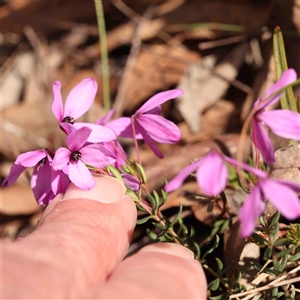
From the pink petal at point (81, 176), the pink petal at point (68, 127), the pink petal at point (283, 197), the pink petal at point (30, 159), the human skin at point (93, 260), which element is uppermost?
the pink petal at point (283, 197)

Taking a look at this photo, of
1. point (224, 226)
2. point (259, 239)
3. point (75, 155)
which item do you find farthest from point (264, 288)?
point (75, 155)

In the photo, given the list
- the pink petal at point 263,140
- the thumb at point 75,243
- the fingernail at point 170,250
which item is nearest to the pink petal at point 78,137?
the thumb at point 75,243

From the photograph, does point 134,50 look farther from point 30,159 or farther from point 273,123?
point 273,123

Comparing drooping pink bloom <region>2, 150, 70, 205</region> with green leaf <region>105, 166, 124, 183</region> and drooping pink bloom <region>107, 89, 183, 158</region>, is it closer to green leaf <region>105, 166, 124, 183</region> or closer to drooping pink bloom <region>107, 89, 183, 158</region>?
green leaf <region>105, 166, 124, 183</region>

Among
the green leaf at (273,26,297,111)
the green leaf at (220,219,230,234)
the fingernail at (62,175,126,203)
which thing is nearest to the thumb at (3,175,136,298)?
the fingernail at (62,175,126,203)

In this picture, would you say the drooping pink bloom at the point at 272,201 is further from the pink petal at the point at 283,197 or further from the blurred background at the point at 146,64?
the blurred background at the point at 146,64
